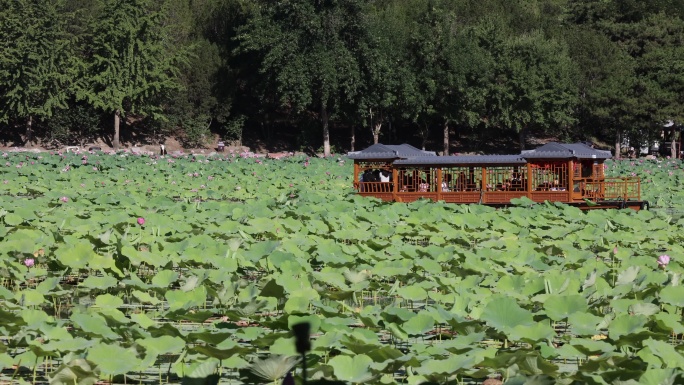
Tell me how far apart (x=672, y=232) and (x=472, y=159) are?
7861 millimetres

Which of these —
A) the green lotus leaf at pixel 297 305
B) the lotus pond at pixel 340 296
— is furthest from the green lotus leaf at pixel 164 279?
the green lotus leaf at pixel 297 305

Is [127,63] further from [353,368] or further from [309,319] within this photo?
[353,368]

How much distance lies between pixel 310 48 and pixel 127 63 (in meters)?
8.22

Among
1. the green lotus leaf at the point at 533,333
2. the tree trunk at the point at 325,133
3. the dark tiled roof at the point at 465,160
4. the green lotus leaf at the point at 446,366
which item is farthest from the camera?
the tree trunk at the point at 325,133

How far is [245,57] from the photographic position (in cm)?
5122

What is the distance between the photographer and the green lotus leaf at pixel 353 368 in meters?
5.65

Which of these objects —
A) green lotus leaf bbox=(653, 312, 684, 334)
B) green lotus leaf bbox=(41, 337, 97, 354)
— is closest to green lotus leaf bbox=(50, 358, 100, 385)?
green lotus leaf bbox=(41, 337, 97, 354)

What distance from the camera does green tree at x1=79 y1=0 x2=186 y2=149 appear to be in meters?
45.6

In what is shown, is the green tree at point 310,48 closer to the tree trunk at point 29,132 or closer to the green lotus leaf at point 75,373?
the tree trunk at point 29,132

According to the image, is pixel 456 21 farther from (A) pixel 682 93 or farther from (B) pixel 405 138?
(A) pixel 682 93

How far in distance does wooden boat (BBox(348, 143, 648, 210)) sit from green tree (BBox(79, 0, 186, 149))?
25154mm

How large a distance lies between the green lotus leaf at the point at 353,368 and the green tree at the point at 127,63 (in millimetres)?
40511

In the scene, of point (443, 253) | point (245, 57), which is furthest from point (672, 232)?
point (245, 57)

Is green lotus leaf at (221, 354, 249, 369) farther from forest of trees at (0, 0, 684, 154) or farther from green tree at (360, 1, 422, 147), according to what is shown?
green tree at (360, 1, 422, 147)
